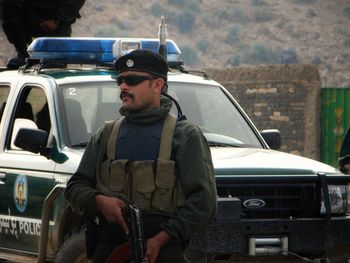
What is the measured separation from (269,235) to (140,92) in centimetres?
197

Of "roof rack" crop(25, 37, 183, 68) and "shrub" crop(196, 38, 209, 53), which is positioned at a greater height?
"roof rack" crop(25, 37, 183, 68)

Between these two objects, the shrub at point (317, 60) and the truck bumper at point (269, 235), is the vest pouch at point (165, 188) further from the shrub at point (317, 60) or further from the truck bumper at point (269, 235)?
the shrub at point (317, 60)

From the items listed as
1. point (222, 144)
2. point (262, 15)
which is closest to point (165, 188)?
point (222, 144)

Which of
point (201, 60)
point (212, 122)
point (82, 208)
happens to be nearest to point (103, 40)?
point (212, 122)

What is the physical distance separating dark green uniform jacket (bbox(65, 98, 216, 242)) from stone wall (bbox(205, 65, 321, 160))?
56.8ft

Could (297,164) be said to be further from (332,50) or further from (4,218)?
(332,50)

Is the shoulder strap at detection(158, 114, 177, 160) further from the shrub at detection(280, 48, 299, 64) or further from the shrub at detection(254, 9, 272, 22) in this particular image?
the shrub at detection(254, 9, 272, 22)

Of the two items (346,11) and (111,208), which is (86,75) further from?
(346,11)

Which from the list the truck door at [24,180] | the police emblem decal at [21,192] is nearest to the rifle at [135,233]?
the truck door at [24,180]

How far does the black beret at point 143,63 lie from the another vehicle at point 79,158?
1.52 meters

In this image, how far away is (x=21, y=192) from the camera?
8.74 metres

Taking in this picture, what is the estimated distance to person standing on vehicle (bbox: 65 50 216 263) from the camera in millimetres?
5965

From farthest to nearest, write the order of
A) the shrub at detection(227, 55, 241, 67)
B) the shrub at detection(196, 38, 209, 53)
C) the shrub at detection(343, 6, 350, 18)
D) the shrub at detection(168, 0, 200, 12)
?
the shrub at detection(168, 0, 200, 12) < the shrub at detection(343, 6, 350, 18) < the shrub at detection(196, 38, 209, 53) < the shrub at detection(227, 55, 241, 67)

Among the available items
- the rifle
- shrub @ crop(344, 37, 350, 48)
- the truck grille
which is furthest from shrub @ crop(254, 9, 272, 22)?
the rifle
